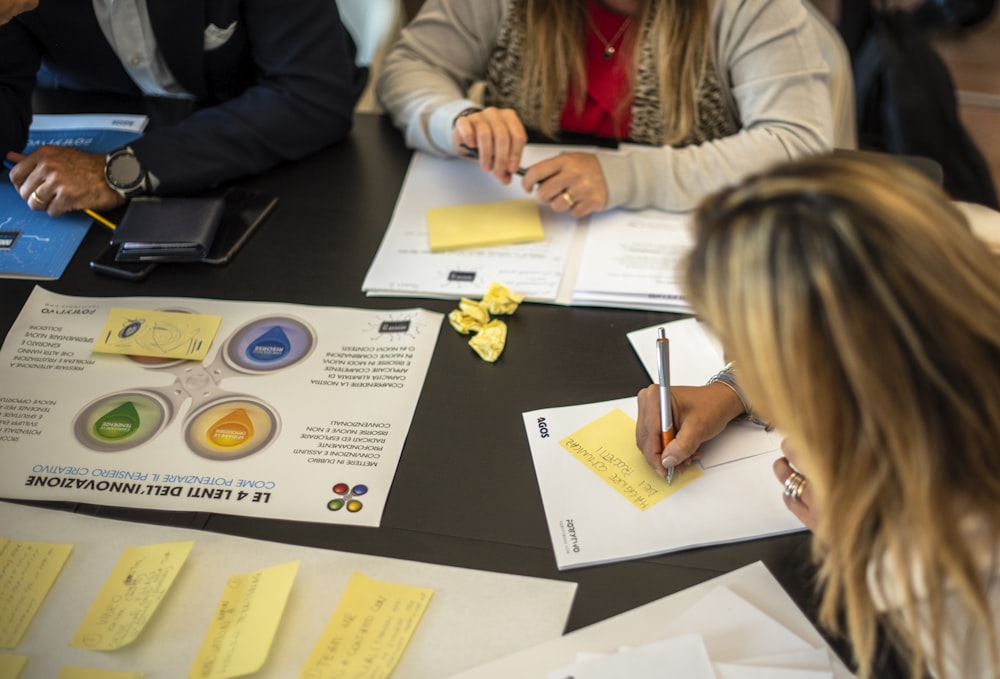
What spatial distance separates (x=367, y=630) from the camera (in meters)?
0.79

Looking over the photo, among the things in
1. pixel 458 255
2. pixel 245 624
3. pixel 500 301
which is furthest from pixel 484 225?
pixel 245 624

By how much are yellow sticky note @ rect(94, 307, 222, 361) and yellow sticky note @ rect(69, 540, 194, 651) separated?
281 millimetres

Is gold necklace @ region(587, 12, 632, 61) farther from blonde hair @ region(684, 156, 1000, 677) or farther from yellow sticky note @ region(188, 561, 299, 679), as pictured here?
yellow sticky note @ region(188, 561, 299, 679)

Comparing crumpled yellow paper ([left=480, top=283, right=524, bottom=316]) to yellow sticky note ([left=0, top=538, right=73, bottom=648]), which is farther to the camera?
crumpled yellow paper ([left=480, top=283, right=524, bottom=316])

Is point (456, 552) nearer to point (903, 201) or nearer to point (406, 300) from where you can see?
point (406, 300)

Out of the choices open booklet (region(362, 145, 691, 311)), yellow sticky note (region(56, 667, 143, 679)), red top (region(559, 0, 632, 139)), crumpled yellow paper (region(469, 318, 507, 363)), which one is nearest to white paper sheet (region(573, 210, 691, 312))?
open booklet (region(362, 145, 691, 311))

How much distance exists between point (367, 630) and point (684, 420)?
0.38 m

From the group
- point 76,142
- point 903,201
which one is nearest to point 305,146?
point 76,142

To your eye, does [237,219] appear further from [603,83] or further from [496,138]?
[603,83]

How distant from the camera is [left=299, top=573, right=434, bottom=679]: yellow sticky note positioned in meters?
0.77

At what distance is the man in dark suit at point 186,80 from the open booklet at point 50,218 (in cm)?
3

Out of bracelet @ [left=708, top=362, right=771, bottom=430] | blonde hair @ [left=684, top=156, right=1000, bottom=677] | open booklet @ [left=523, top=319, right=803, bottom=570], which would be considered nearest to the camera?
blonde hair @ [left=684, top=156, right=1000, bottom=677]

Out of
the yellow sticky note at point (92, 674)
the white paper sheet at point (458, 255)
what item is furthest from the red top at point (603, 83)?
the yellow sticky note at point (92, 674)

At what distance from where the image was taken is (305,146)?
1.39 m
